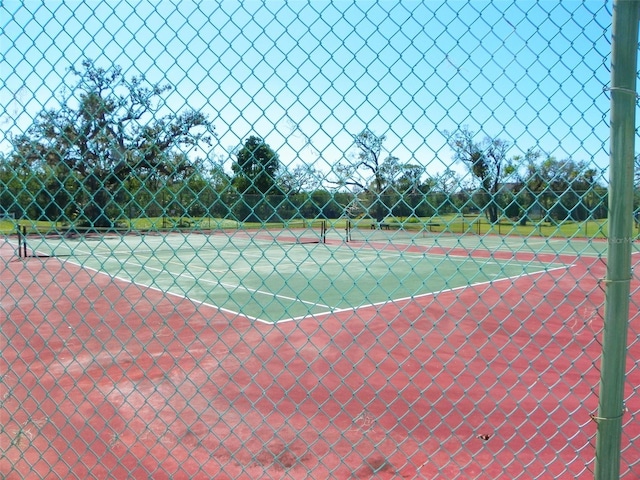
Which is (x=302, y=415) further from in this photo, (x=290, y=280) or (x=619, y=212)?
(x=290, y=280)

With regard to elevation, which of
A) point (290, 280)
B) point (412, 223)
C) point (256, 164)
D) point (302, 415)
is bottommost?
point (302, 415)

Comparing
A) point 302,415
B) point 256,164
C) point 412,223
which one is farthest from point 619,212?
point 302,415

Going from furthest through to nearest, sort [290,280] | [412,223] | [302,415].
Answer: [290,280] → [302,415] → [412,223]

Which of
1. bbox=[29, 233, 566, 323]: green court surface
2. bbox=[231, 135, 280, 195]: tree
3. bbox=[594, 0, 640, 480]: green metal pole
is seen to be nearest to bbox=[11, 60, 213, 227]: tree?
bbox=[231, 135, 280, 195]: tree

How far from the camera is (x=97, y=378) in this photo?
5910 millimetres

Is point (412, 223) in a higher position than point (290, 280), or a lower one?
higher

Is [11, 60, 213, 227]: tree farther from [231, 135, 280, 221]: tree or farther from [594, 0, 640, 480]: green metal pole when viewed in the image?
[594, 0, 640, 480]: green metal pole

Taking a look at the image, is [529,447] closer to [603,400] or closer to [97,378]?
[603,400]

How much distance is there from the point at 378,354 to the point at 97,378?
319 cm

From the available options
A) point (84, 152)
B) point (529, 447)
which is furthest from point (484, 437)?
point (84, 152)

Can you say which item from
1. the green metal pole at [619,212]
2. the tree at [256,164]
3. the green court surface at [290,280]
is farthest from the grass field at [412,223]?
the green court surface at [290,280]

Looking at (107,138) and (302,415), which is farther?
(302,415)

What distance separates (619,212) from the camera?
1962 mm

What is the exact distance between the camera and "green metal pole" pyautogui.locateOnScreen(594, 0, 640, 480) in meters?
1.93
